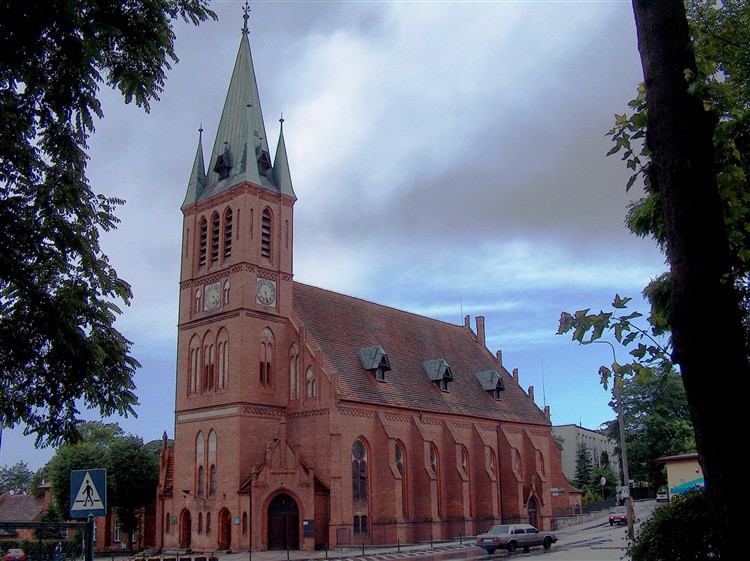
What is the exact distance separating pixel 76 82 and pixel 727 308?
10085 mm

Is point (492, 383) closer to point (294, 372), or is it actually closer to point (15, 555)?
point (294, 372)

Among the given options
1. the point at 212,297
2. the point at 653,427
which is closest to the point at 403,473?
the point at 212,297

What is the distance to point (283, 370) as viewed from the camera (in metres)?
44.1

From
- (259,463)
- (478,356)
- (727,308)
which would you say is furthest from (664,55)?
(478,356)

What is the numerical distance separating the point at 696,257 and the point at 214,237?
143 ft

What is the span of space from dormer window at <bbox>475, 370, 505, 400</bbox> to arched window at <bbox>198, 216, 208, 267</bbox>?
24.6 meters

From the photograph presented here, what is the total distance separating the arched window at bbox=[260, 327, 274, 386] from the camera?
143 feet

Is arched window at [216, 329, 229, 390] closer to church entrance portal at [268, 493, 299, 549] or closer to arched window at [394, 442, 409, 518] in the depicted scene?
church entrance portal at [268, 493, 299, 549]

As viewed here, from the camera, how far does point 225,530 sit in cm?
3994

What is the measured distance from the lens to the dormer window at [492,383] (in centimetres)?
5759

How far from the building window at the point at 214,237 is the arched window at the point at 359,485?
48.1 feet

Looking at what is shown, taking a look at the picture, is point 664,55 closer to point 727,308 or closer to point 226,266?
point 727,308

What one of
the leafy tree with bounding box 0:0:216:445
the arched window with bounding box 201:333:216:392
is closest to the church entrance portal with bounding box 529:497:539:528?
the arched window with bounding box 201:333:216:392

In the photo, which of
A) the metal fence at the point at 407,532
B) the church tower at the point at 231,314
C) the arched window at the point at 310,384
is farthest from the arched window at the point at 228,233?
Result: the metal fence at the point at 407,532
